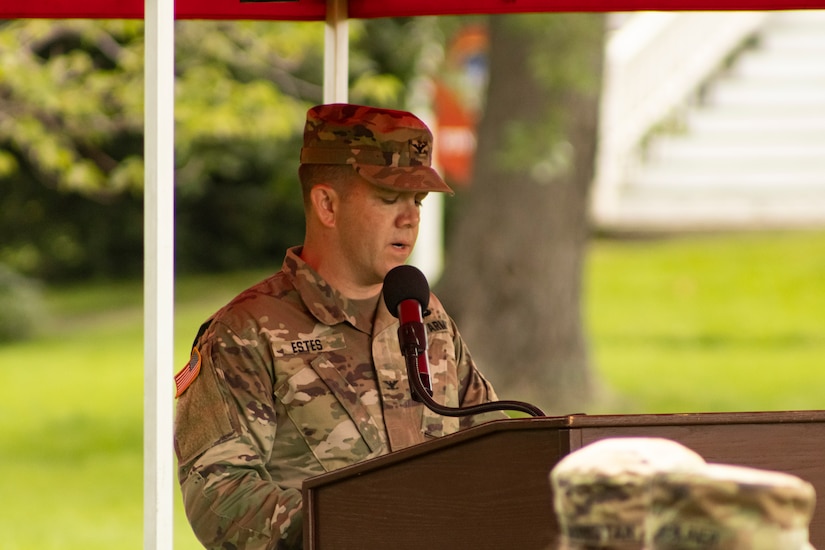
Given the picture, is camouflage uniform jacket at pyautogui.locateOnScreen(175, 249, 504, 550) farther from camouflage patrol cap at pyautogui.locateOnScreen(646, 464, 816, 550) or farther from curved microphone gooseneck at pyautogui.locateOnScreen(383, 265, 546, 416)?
camouflage patrol cap at pyautogui.locateOnScreen(646, 464, 816, 550)

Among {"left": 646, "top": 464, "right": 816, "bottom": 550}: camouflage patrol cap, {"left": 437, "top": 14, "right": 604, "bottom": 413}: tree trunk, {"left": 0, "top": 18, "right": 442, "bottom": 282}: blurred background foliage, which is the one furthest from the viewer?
{"left": 437, "top": 14, "right": 604, "bottom": 413}: tree trunk

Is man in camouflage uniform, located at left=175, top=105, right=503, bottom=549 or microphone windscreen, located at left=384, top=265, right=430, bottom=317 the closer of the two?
man in camouflage uniform, located at left=175, top=105, right=503, bottom=549

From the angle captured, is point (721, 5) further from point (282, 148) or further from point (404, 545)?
point (282, 148)

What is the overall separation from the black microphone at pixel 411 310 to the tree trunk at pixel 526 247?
7.96 metres

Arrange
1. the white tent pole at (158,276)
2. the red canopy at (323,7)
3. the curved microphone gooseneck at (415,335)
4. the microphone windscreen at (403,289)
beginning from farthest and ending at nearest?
the red canopy at (323,7) → the microphone windscreen at (403,289) → the curved microphone gooseneck at (415,335) → the white tent pole at (158,276)

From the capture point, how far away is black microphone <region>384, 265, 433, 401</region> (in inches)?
125

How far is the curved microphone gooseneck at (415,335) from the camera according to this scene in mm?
3092

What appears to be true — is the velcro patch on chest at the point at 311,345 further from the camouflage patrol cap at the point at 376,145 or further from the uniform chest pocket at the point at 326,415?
the camouflage patrol cap at the point at 376,145

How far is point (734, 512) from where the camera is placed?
5.02 feet

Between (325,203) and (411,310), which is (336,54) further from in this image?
(411,310)

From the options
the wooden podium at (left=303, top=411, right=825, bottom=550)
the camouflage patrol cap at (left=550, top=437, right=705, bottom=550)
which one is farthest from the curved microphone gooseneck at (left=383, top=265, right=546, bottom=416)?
the camouflage patrol cap at (left=550, top=437, right=705, bottom=550)

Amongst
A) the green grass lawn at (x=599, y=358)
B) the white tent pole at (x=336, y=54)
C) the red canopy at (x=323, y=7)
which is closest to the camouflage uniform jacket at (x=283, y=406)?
the white tent pole at (x=336, y=54)

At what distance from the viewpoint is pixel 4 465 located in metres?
11.6

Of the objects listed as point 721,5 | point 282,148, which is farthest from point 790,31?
point 721,5
